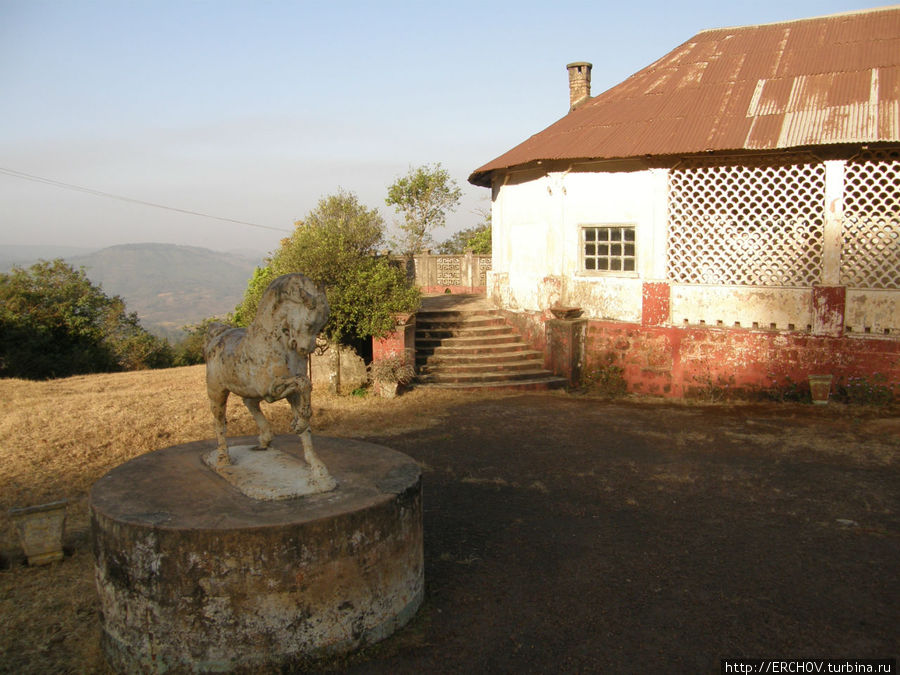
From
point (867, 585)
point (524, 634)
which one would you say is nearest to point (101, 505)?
point (524, 634)

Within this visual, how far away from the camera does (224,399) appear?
172 inches

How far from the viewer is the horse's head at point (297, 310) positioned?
12.5 ft

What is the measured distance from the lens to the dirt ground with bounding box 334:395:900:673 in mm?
3771

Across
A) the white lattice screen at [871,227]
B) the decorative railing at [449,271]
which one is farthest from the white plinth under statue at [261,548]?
the decorative railing at [449,271]

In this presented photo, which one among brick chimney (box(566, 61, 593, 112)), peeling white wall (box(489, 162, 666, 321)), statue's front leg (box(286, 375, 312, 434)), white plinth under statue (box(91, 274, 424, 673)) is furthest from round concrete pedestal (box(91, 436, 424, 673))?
brick chimney (box(566, 61, 593, 112))

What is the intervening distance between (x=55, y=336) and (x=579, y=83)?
15.6m

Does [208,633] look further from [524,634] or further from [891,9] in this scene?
[891,9]

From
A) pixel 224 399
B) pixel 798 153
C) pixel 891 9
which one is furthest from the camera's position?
pixel 891 9

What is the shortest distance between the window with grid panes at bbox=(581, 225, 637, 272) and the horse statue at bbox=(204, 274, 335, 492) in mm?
8166

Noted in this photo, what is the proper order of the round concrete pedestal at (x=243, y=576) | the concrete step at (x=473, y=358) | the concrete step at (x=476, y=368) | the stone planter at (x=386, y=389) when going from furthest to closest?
1. the concrete step at (x=473, y=358)
2. the concrete step at (x=476, y=368)
3. the stone planter at (x=386, y=389)
4. the round concrete pedestal at (x=243, y=576)

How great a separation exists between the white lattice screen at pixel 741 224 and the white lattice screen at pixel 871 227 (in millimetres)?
366

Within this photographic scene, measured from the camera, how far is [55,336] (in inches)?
737

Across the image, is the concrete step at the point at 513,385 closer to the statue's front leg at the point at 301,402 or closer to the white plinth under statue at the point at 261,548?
the white plinth under statue at the point at 261,548

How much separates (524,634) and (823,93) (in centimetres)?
950
